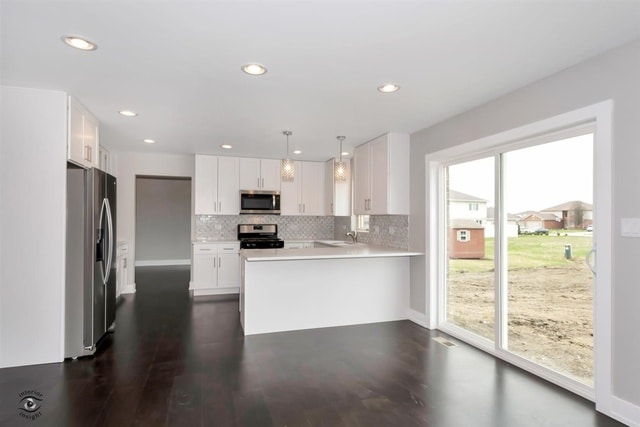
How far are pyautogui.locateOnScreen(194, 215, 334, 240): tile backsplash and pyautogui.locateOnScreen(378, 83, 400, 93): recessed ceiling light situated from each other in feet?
13.8

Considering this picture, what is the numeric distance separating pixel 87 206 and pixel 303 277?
2.32 meters

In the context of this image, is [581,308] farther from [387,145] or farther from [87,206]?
[87,206]

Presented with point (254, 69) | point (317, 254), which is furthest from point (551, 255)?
point (254, 69)

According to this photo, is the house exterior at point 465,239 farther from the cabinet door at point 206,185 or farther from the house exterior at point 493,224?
the cabinet door at point 206,185

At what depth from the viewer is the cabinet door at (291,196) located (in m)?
6.56

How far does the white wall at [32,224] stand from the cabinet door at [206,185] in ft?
9.41

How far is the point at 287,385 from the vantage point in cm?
271

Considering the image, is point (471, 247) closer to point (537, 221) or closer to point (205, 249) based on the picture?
point (537, 221)

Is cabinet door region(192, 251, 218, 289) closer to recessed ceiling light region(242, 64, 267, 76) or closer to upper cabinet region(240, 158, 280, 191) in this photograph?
upper cabinet region(240, 158, 280, 191)

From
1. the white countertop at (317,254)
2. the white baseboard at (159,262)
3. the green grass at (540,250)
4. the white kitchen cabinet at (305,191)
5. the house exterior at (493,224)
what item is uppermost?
the white kitchen cabinet at (305,191)

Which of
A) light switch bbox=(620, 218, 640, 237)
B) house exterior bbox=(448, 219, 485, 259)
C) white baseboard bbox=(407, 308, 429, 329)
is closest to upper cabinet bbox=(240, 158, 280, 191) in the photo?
white baseboard bbox=(407, 308, 429, 329)

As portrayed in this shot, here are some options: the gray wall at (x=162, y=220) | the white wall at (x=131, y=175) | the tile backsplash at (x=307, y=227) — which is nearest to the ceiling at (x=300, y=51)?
the tile backsplash at (x=307, y=227)

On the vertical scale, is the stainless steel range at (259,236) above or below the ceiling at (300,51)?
below

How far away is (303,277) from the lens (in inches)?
164
